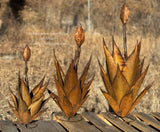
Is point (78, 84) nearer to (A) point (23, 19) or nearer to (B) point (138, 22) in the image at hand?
(A) point (23, 19)

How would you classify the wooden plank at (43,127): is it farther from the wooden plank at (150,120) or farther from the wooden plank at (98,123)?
the wooden plank at (150,120)

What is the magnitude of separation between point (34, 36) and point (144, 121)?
1.69 m

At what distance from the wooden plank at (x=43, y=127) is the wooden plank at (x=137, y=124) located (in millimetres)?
412

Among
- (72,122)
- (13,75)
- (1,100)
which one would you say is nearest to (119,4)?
(13,75)

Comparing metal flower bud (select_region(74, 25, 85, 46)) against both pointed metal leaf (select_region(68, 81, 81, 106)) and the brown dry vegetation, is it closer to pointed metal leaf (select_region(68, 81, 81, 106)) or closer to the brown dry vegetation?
pointed metal leaf (select_region(68, 81, 81, 106))

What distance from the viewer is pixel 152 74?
3.53 metres

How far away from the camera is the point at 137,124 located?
152cm

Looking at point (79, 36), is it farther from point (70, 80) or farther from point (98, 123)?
point (98, 123)

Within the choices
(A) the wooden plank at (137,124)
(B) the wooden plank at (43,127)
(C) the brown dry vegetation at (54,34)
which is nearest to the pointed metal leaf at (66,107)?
(B) the wooden plank at (43,127)

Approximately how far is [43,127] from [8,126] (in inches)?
7.4

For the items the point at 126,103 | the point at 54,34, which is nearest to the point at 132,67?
the point at 126,103

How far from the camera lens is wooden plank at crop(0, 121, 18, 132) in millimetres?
1371

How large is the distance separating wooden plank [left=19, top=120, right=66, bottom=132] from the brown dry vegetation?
61.2 inches

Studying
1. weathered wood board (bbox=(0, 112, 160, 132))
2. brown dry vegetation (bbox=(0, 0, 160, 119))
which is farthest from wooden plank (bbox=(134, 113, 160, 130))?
brown dry vegetation (bbox=(0, 0, 160, 119))
